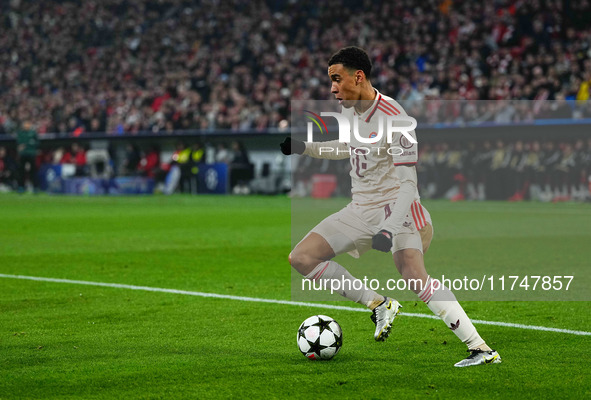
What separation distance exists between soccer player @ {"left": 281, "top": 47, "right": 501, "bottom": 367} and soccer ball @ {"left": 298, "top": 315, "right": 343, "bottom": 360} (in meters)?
0.46

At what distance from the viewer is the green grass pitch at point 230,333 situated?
4574 millimetres

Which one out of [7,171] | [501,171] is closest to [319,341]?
[501,171]

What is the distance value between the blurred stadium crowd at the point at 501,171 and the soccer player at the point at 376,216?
18403mm

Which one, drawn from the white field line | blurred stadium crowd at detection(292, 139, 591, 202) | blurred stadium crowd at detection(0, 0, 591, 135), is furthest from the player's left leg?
blurred stadium crowd at detection(0, 0, 591, 135)

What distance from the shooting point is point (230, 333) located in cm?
618

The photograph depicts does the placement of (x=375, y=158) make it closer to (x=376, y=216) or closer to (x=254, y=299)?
(x=376, y=216)

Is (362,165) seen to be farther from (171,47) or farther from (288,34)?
(171,47)

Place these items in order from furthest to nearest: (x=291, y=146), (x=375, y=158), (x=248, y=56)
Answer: (x=248, y=56) < (x=291, y=146) < (x=375, y=158)

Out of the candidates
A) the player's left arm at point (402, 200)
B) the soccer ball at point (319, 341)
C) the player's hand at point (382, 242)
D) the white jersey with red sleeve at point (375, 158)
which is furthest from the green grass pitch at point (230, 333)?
the white jersey with red sleeve at point (375, 158)

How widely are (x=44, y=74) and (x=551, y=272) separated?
35615 millimetres

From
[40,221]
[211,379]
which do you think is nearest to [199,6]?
[40,221]

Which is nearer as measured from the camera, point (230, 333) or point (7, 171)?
point (230, 333)

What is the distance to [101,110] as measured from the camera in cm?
3631

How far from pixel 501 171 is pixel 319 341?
20.0m
